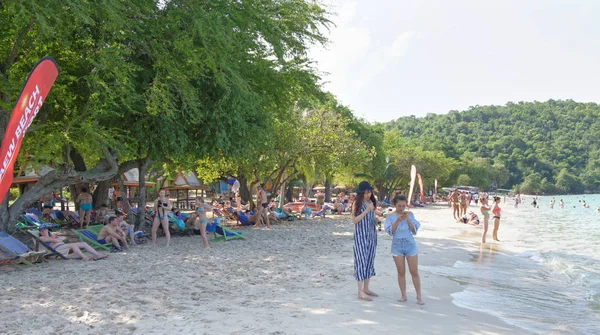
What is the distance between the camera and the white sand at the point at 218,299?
5.42 m

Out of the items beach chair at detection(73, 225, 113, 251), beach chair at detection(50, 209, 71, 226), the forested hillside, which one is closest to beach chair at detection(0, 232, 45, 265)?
beach chair at detection(73, 225, 113, 251)

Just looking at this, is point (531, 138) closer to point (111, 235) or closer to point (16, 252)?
point (111, 235)

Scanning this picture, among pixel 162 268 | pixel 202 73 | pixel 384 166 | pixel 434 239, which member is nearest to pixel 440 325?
pixel 162 268

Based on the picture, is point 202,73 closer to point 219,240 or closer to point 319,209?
point 219,240

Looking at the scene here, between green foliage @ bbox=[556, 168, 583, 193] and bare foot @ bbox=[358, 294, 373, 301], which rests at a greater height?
green foliage @ bbox=[556, 168, 583, 193]

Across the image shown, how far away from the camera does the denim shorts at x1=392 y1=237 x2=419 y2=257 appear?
643 centimetres

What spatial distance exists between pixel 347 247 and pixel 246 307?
22.0ft

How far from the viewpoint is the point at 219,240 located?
13352 mm

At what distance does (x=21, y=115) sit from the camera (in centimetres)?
396

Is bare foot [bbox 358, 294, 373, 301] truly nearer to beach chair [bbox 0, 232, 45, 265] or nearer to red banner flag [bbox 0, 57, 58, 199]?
red banner flag [bbox 0, 57, 58, 199]

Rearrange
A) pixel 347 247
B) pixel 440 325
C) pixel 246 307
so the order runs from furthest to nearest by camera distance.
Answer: pixel 347 247, pixel 246 307, pixel 440 325

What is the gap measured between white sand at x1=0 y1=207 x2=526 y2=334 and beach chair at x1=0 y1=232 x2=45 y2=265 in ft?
0.73

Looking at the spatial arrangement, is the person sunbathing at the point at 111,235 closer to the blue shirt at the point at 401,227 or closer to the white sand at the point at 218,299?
the white sand at the point at 218,299

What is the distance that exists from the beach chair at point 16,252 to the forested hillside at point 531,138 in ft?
319
